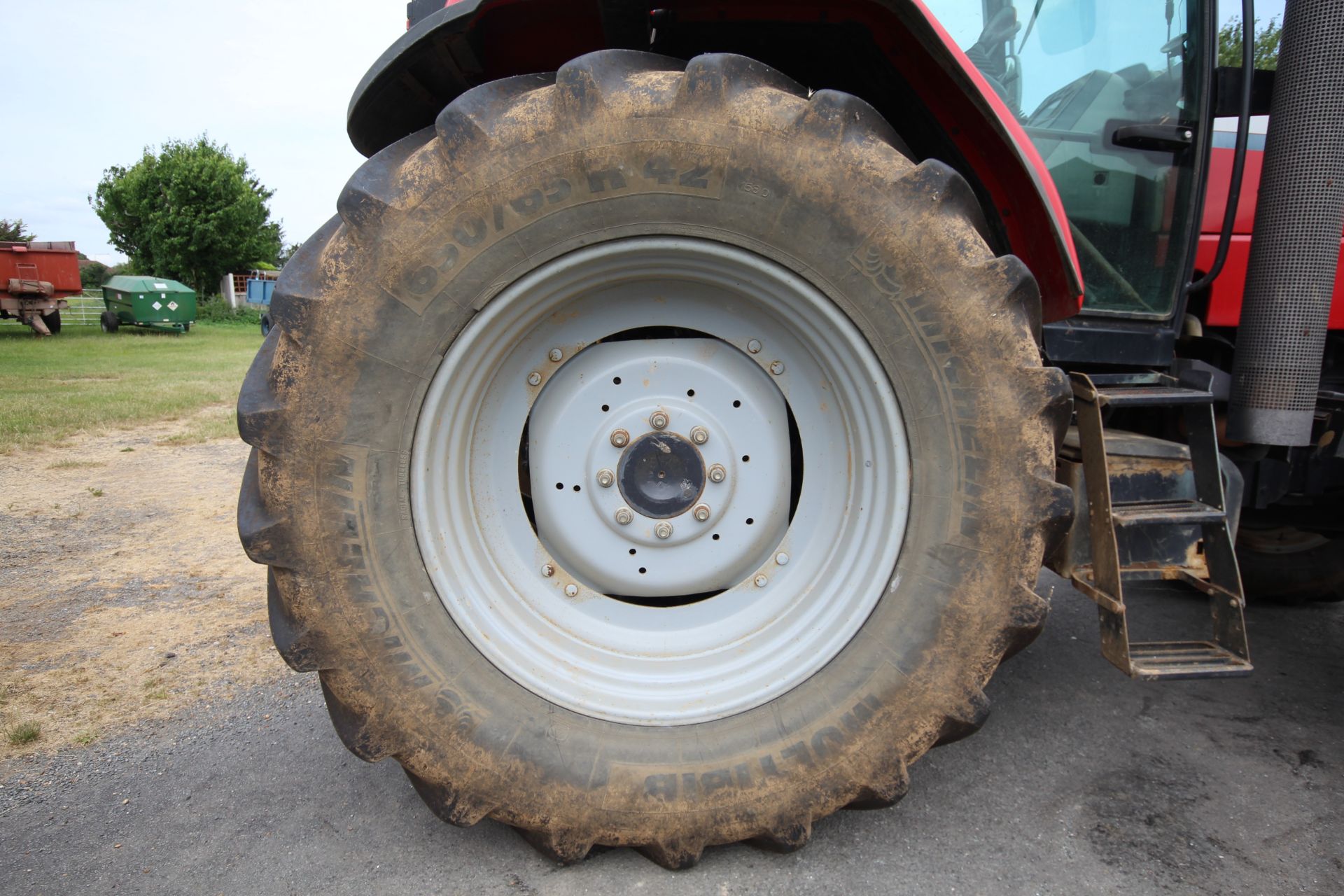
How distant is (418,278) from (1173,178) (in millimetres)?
1905

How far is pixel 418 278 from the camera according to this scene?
150 centimetres

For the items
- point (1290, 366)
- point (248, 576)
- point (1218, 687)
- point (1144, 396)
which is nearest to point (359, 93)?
point (1144, 396)

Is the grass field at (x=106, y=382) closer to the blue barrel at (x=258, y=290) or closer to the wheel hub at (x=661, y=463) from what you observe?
the wheel hub at (x=661, y=463)

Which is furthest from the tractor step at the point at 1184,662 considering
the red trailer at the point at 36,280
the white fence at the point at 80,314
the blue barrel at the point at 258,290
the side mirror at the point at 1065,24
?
the blue barrel at the point at 258,290

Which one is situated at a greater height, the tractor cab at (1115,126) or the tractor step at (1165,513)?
the tractor cab at (1115,126)

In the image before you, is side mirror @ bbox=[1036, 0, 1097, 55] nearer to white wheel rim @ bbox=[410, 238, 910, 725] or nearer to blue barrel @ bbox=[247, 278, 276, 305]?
white wheel rim @ bbox=[410, 238, 910, 725]

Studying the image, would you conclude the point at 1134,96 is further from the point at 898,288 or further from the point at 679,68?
the point at 679,68

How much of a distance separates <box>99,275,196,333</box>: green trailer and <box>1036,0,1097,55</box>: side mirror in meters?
20.3

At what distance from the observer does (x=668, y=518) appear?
5.84 feet

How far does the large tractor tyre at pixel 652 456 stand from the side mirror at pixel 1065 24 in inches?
36.1

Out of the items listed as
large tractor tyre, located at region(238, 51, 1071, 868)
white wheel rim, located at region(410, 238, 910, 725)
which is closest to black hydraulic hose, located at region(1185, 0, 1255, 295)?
large tractor tyre, located at region(238, 51, 1071, 868)

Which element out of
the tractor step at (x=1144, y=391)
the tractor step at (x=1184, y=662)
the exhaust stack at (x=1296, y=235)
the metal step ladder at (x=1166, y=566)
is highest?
the exhaust stack at (x=1296, y=235)

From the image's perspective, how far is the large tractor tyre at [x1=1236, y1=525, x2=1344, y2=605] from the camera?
3.02 meters

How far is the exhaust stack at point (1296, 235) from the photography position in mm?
1818
